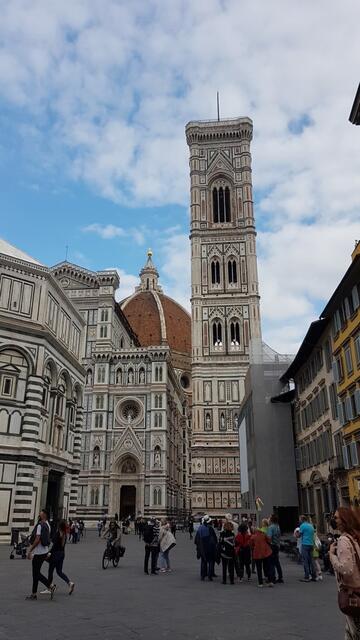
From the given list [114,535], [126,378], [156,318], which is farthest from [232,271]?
[114,535]

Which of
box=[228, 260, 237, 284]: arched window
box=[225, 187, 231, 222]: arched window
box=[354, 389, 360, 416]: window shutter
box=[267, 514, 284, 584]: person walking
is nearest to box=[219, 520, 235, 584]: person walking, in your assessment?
box=[267, 514, 284, 584]: person walking

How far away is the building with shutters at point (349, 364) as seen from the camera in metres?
20.4

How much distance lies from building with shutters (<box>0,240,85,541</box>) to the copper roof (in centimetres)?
7179

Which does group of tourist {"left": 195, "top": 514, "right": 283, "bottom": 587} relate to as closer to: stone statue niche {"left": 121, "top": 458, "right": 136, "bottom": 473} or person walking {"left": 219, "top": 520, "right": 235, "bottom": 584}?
person walking {"left": 219, "top": 520, "right": 235, "bottom": 584}

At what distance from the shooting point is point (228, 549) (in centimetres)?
1246

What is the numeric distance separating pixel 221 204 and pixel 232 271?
9.95 metres

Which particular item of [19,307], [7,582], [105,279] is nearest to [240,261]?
[105,279]

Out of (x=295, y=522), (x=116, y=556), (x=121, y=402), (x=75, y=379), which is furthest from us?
(x=121, y=402)

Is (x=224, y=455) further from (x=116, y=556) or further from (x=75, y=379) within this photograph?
(x=116, y=556)

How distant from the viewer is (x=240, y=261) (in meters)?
66.6

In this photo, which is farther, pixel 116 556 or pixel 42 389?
pixel 42 389

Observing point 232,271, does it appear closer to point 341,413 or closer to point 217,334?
point 217,334

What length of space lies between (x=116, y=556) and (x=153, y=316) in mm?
91067

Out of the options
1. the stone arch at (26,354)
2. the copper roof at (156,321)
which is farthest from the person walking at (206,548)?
the copper roof at (156,321)
